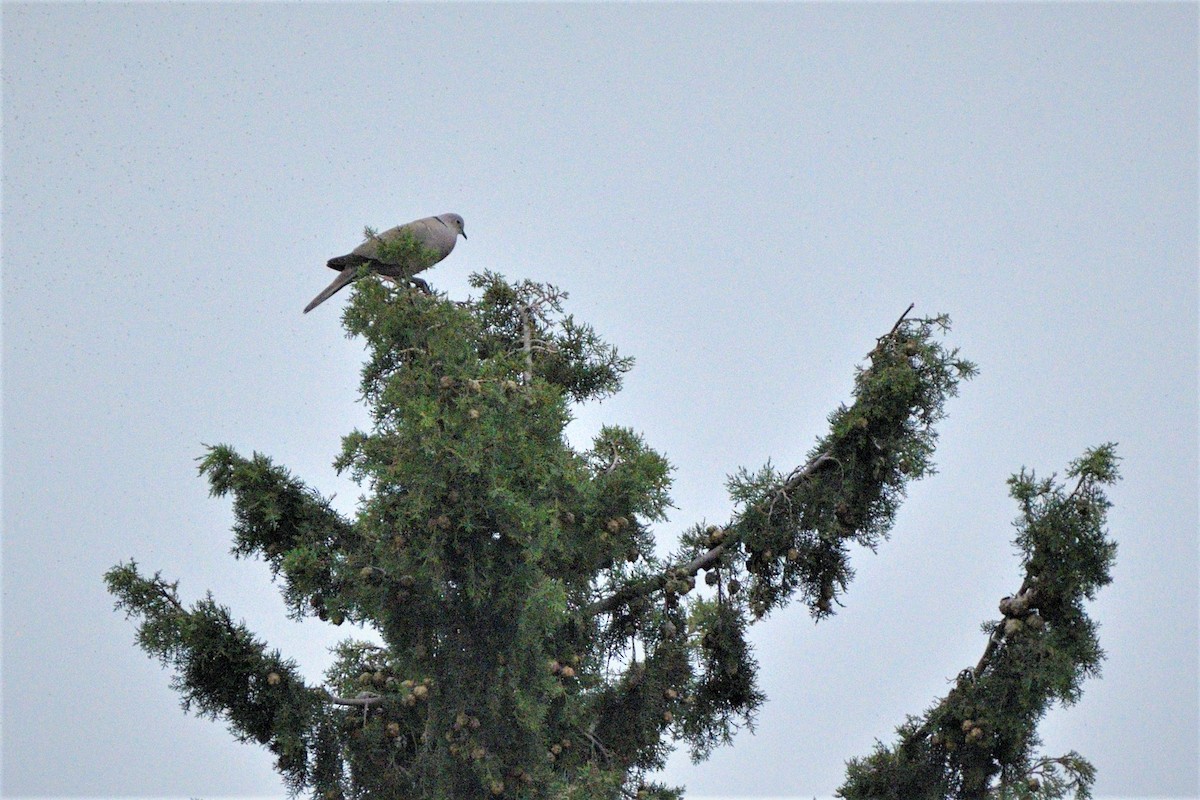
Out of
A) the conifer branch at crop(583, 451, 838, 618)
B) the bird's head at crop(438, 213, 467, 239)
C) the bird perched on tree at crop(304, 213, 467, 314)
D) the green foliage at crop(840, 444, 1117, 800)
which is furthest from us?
the bird's head at crop(438, 213, 467, 239)

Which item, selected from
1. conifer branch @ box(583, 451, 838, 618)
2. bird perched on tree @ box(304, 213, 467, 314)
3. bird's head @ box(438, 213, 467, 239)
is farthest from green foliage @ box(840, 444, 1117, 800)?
bird's head @ box(438, 213, 467, 239)

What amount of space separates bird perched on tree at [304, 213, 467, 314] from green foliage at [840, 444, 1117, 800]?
125 inches

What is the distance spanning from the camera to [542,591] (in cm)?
611

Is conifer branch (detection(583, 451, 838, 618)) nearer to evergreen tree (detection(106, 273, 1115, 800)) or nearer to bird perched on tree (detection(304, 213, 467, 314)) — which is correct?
evergreen tree (detection(106, 273, 1115, 800))

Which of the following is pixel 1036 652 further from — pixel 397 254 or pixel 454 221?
pixel 454 221

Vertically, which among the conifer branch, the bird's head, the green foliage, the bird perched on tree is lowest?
the green foliage

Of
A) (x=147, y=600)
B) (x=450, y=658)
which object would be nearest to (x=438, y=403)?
(x=450, y=658)

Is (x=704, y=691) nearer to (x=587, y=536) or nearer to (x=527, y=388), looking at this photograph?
(x=587, y=536)

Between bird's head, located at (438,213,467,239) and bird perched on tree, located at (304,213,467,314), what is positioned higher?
bird's head, located at (438,213,467,239)

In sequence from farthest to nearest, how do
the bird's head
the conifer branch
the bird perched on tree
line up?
the bird's head → the conifer branch → the bird perched on tree

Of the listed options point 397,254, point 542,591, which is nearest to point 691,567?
point 542,591

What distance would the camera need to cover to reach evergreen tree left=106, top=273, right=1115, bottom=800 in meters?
6.11

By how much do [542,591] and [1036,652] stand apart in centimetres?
225

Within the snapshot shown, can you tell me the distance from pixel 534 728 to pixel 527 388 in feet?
5.60
